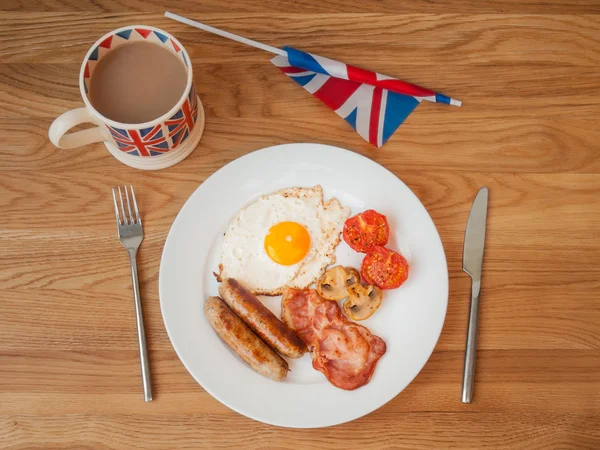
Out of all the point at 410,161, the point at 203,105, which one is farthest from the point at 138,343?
the point at 410,161

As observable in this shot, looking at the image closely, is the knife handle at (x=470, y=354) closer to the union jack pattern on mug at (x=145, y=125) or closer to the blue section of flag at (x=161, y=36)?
the union jack pattern on mug at (x=145, y=125)

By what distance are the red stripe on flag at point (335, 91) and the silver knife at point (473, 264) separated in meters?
0.47

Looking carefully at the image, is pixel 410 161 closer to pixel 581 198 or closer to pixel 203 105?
pixel 581 198

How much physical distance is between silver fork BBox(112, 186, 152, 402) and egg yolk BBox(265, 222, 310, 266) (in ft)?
1.16

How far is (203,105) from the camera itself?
1625 mm

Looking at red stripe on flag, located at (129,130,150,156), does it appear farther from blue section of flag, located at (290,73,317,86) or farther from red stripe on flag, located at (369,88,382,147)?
red stripe on flag, located at (369,88,382,147)

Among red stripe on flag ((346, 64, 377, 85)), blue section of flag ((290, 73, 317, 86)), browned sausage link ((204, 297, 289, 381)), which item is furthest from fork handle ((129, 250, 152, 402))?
red stripe on flag ((346, 64, 377, 85))

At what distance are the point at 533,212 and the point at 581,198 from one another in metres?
0.15

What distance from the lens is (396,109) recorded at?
164 centimetres

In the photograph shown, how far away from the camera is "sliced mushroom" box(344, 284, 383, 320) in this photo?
144cm

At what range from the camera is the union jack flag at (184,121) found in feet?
4.53

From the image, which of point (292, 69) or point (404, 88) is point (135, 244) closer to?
point (292, 69)

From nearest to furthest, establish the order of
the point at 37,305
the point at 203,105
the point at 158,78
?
the point at 158,78 → the point at 37,305 → the point at 203,105

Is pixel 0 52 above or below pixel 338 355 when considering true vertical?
above
